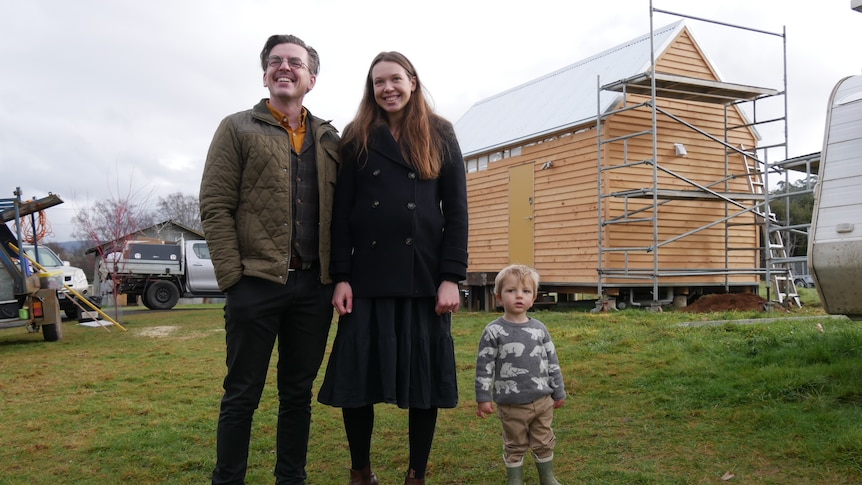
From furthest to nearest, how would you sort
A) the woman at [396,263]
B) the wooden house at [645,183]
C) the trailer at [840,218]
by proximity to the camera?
the wooden house at [645,183] → the trailer at [840,218] → the woman at [396,263]

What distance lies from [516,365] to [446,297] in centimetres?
47

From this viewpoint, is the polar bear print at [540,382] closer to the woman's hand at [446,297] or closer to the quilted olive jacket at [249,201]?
the woman's hand at [446,297]

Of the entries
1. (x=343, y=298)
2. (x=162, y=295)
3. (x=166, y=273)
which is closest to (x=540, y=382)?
(x=343, y=298)

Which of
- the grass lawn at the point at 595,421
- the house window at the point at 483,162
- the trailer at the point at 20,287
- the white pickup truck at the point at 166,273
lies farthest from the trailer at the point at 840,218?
the white pickup truck at the point at 166,273

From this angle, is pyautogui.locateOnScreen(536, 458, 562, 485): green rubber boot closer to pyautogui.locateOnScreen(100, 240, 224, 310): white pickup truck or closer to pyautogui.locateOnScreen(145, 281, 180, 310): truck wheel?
pyautogui.locateOnScreen(100, 240, 224, 310): white pickup truck

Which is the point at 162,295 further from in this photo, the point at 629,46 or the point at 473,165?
the point at 629,46

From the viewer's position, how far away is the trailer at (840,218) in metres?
3.85

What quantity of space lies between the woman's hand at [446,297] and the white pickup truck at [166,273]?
17777 millimetres

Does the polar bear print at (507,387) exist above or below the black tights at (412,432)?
above

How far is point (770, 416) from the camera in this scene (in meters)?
4.14

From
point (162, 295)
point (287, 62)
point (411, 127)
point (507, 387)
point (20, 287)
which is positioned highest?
point (287, 62)

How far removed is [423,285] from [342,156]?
→ 71 centimetres

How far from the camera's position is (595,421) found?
14.7 feet

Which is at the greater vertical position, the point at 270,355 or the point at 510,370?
the point at 270,355
